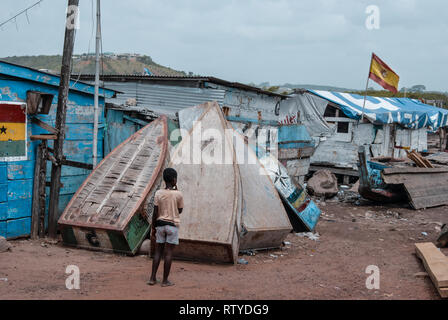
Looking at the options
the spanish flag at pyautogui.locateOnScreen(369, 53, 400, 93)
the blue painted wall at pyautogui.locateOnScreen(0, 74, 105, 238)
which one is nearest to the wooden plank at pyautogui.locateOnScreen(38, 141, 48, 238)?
the blue painted wall at pyautogui.locateOnScreen(0, 74, 105, 238)


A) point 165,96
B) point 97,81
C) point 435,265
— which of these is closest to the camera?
point 435,265

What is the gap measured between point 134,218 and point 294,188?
341 centimetres

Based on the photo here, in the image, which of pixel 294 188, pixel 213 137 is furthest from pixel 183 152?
pixel 294 188

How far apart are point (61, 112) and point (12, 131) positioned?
76 centimetres

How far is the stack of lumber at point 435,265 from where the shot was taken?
15.6 feet

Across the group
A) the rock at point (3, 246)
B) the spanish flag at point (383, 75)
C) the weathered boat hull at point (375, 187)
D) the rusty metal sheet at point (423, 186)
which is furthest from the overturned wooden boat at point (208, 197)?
the spanish flag at point (383, 75)

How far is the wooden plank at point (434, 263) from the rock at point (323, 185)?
5.64 meters

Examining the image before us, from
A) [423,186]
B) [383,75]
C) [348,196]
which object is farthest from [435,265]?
[383,75]

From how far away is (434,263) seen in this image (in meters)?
5.57

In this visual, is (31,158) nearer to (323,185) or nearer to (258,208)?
(258,208)

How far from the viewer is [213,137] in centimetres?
725

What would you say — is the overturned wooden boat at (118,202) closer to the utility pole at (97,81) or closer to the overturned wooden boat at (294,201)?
the utility pole at (97,81)

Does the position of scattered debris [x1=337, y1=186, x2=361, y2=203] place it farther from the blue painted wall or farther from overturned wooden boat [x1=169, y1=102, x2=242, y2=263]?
the blue painted wall

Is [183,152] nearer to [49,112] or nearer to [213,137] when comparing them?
[213,137]
